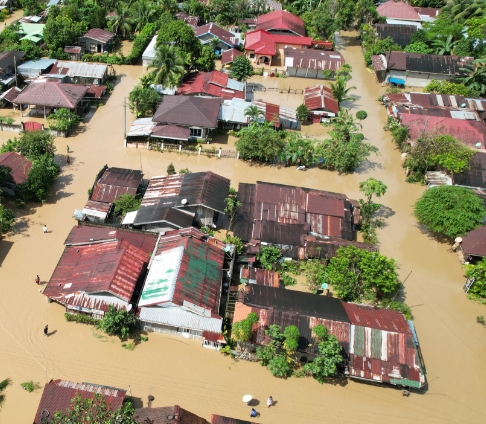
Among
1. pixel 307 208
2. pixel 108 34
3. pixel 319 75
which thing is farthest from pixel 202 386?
pixel 108 34

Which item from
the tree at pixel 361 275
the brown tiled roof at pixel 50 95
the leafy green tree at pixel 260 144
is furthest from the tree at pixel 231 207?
the brown tiled roof at pixel 50 95

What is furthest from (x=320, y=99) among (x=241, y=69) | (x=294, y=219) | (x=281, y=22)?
(x=281, y=22)

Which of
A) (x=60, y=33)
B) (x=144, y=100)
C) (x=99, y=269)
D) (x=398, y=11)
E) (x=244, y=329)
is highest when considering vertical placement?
(x=398, y=11)

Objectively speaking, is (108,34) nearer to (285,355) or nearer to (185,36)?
(185,36)

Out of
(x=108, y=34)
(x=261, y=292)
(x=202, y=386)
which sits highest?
(x=108, y=34)

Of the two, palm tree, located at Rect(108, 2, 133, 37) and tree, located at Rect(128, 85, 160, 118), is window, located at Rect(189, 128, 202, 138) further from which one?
palm tree, located at Rect(108, 2, 133, 37)

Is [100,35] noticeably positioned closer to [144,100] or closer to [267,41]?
[144,100]

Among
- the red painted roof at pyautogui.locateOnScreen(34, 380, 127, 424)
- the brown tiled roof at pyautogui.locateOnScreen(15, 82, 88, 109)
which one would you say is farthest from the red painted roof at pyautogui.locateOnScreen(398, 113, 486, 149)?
the red painted roof at pyautogui.locateOnScreen(34, 380, 127, 424)
